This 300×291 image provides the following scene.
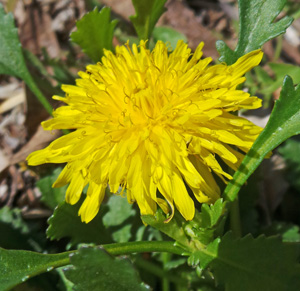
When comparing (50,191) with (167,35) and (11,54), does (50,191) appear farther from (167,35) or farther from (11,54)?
(167,35)

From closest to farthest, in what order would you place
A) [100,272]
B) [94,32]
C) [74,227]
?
[100,272] < [74,227] < [94,32]

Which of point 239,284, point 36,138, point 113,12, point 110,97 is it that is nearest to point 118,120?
point 110,97

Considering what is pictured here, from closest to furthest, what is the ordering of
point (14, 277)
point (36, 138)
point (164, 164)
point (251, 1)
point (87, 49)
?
1. point (164, 164)
2. point (14, 277)
3. point (251, 1)
4. point (87, 49)
5. point (36, 138)

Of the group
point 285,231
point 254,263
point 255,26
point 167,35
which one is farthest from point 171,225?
point 167,35

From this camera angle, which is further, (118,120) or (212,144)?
(118,120)

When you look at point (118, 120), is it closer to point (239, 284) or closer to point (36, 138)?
point (239, 284)

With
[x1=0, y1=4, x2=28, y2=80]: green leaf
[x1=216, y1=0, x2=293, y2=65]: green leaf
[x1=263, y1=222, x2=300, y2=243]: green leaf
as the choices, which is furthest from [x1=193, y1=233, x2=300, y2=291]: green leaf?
[x1=0, y1=4, x2=28, y2=80]: green leaf

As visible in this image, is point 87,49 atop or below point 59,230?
atop
